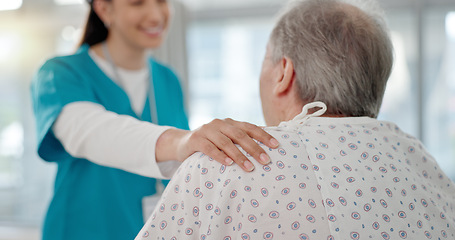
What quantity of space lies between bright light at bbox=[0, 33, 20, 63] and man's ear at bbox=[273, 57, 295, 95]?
3.24 meters

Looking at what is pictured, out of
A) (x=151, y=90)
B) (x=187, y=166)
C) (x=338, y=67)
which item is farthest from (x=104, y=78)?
(x=338, y=67)

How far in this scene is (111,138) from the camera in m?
1.28

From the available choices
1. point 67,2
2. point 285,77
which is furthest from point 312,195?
point 67,2

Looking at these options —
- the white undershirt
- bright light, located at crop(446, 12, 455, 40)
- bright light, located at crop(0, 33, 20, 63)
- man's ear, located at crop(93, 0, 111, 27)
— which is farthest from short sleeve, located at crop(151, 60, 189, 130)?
bright light, located at crop(0, 33, 20, 63)

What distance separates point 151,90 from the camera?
1.83 m

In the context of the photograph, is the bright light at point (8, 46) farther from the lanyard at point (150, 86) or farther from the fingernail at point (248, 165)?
the fingernail at point (248, 165)

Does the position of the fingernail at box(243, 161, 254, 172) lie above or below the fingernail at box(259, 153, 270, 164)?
below

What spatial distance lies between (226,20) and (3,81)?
1895 mm

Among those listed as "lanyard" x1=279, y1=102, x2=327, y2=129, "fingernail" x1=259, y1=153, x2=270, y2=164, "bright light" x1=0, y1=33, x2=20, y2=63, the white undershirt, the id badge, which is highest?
"lanyard" x1=279, y1=102, x2=327, y2=129

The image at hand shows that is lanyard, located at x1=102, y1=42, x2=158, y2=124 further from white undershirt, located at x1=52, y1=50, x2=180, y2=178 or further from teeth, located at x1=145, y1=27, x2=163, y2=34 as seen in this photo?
white undershirt, located at x1=52, y1=50, x2=180, y2=178

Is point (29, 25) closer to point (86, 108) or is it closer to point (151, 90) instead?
point (151, 90)

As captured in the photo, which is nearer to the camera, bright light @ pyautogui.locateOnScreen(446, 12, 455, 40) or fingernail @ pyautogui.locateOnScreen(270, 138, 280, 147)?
fingernail @ pyautogui.locateOnScreen(270, 138, 280, 147)

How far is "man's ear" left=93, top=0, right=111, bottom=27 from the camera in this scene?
1779 millimetres

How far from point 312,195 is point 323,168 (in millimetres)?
62
